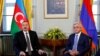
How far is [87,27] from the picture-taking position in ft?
19.4

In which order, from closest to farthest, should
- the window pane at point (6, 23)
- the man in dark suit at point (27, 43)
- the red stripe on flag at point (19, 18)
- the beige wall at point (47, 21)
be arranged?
the man in dark suit at point (27, 43) < the red stripe on flag at point (19, 18) < the beige wall at point (47, 21) < the window pane at point (6, 23)

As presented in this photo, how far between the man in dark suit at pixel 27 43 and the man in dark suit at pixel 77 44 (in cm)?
57

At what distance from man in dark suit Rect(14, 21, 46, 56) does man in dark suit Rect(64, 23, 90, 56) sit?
0.57 meters

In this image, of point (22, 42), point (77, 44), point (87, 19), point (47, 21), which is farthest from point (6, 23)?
point (77, 44)

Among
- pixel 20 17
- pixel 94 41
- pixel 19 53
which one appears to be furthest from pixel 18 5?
pixel 94 41

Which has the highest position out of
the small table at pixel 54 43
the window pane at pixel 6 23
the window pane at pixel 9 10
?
the window pane at pixel 9 10

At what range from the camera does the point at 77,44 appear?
501 cm

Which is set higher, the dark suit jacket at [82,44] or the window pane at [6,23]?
the window pane at [6,23]

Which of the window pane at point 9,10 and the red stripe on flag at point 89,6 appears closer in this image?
the red stripe on flag at point 89,6

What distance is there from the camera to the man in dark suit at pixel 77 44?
4.84m

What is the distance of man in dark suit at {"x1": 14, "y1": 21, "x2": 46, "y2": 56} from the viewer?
5058mm

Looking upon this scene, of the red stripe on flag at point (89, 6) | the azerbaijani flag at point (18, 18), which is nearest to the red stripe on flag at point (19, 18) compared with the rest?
the azerbaijani flag at point (18, 18)

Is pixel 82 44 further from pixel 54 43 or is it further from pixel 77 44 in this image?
pixel 54 43

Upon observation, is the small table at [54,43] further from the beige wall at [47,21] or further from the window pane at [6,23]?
the window pane at [6,23]
